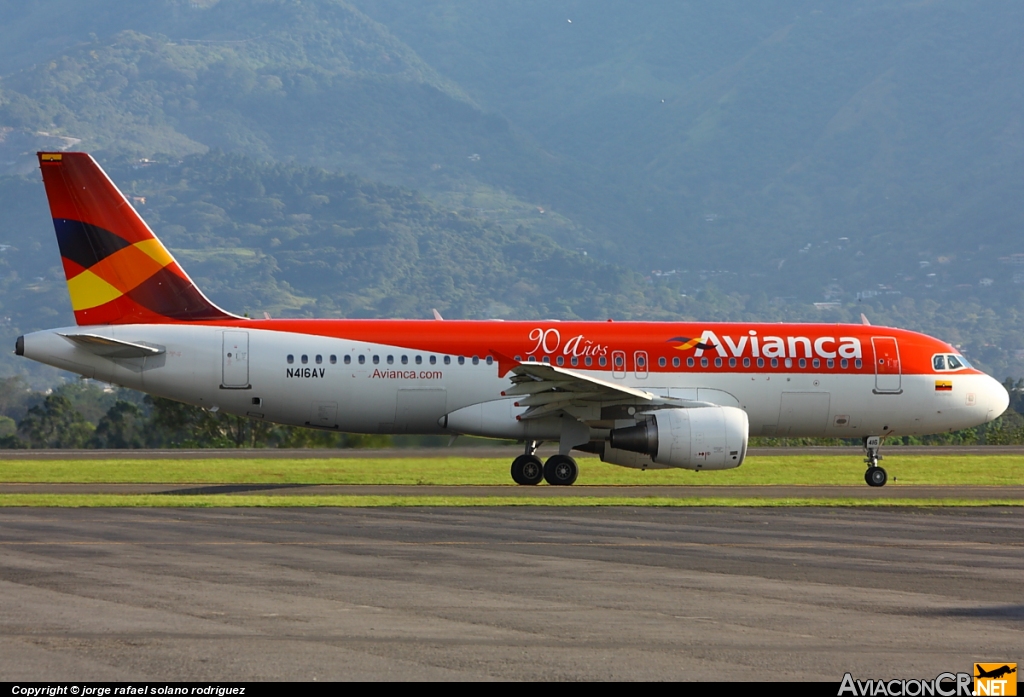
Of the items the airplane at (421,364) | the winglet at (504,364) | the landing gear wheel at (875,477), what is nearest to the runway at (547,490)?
the landing gear wheel at (875,477)

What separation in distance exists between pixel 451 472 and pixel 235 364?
259 inches

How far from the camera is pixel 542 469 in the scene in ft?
98.0

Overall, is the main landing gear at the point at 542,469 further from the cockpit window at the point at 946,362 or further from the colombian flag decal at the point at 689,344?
the cockpit window at the point at 946,362

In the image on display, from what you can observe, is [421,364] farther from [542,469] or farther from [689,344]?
[689,344]

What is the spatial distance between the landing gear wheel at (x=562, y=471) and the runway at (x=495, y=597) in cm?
796

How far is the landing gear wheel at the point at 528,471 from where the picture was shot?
29.8 meters

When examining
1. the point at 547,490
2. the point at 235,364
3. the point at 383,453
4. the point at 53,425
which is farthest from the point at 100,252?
the point at 53,425

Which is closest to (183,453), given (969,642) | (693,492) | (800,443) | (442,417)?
(442,417)

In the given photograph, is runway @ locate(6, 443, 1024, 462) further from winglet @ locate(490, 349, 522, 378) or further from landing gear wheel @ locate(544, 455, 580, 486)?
landing gear wheel @ locate(544, 455, 580, 486)

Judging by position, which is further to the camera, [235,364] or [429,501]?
[235,364]

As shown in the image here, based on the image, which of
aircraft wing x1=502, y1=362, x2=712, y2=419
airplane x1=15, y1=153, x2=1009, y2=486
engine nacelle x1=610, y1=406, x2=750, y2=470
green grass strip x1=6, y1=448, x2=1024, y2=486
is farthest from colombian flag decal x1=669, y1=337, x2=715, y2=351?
green grass strip x1=6, y1=448, x2=1024, y2=486

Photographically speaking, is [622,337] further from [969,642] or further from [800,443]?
[800,443]

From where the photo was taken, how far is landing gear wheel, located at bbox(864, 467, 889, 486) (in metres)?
30.4

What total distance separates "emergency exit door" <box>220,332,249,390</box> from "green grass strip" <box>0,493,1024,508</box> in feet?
14.5
